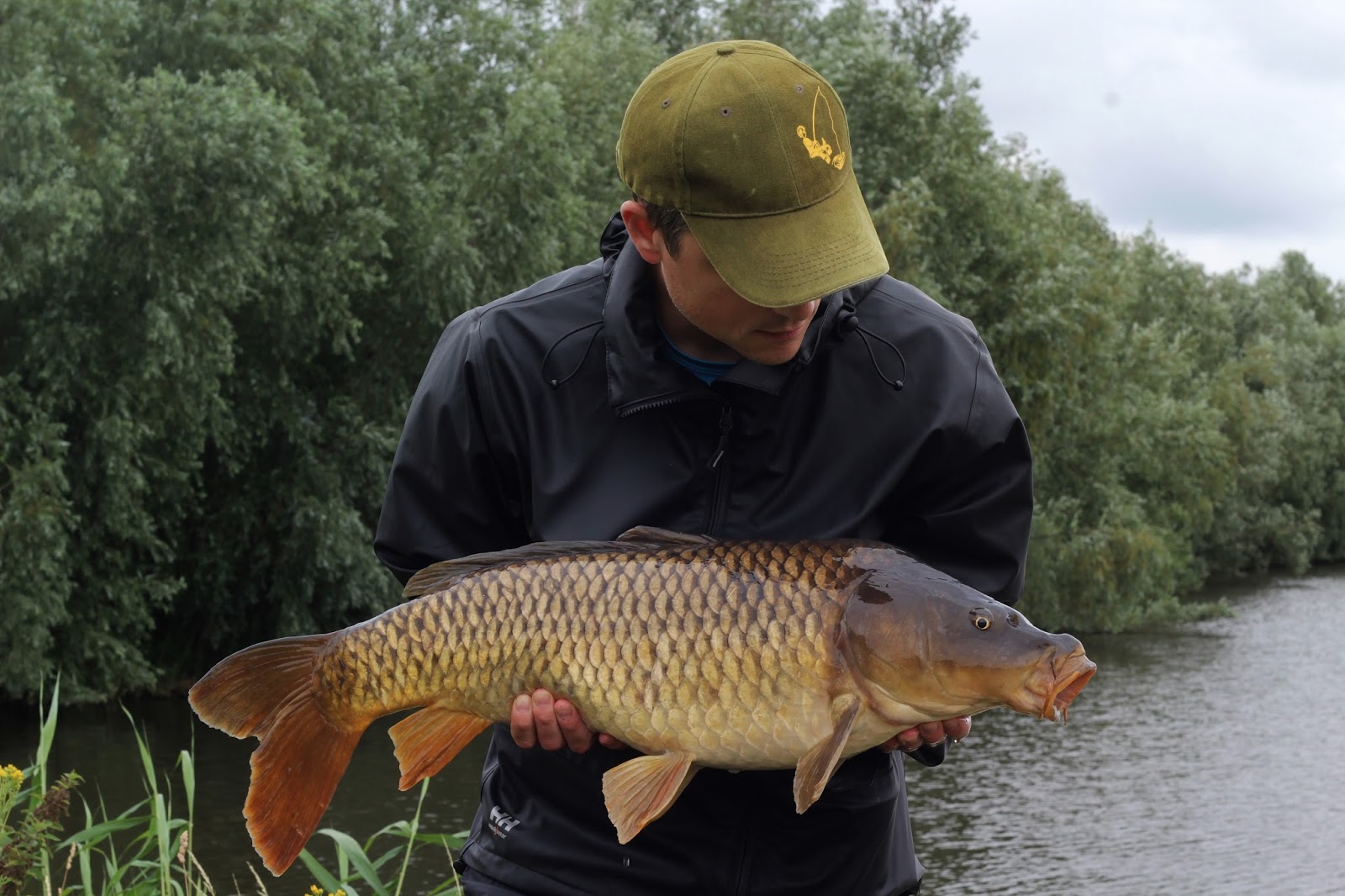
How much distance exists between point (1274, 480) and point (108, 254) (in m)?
34.9

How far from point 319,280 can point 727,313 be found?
18509mm

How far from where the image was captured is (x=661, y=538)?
2.34 metres

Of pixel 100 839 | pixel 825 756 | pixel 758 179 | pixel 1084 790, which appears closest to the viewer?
pixel 825 756

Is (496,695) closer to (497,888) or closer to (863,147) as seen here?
(497,888)

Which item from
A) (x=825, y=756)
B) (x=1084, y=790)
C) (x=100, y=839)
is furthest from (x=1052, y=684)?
(x=1084, y=790)

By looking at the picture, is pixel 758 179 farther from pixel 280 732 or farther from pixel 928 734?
pixel 280 732

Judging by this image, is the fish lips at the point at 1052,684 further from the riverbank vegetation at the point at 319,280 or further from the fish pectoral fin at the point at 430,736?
the riverbank vegetation at the point at 319,280

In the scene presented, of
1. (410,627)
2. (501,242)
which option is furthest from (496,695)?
(501,242)

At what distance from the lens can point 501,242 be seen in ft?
72.6

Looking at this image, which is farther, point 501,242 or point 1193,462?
point 1193,462

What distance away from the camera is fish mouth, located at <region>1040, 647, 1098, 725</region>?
218cm

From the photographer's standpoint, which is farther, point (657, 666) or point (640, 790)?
→ point (657, 666)

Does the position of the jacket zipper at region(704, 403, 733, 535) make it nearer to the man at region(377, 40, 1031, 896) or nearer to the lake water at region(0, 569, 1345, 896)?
the man at region(377, 40, 1031, 896)

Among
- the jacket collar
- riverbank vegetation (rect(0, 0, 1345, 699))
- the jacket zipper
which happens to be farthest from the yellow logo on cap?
riverbank vegetation (rect(0, 0, 1345, 699))
